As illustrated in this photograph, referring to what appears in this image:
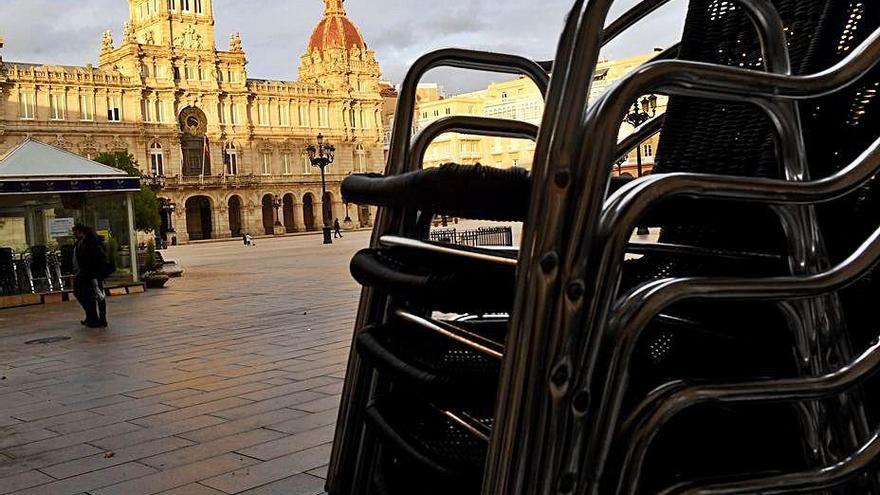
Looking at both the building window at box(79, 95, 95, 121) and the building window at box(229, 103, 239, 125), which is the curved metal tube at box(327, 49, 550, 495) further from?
the building window at box(229, 103, 239, 125)

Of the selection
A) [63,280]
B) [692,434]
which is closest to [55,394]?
[692,434]

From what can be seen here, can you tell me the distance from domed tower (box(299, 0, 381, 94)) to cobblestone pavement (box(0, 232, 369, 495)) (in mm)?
56064

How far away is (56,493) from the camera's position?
10.2ft

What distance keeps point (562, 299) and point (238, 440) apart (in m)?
2.95

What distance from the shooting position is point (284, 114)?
58.4m

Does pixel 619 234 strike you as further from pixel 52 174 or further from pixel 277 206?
pixel 277 206

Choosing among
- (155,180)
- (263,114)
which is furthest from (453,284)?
(263,114)

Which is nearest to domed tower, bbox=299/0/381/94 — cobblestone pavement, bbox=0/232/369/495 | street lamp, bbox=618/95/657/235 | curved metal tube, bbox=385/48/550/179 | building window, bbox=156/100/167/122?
building window, bbox=156/100/167/122

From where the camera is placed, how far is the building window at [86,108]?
48.5 m

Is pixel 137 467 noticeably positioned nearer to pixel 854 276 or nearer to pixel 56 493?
pixel 56 493

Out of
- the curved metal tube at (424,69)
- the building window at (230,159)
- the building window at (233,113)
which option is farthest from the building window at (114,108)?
the curved metal tube at (424,69)

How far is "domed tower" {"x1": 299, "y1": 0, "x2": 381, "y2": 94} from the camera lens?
6531 centimetres

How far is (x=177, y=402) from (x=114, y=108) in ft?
163

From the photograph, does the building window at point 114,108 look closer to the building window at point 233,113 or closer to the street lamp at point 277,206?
the building window at point 233,113
